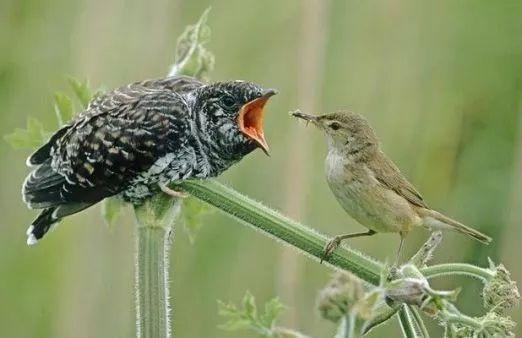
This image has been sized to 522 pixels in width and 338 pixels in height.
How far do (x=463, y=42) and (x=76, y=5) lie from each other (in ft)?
8.17

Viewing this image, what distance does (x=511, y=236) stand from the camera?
19.3ft

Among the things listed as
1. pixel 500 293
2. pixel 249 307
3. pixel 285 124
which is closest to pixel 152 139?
pixel 249 307

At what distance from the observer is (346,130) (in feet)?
13.3

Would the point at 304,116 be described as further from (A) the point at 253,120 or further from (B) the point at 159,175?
(B) the point at 159,175

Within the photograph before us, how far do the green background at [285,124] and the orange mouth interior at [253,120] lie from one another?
169 centimetres

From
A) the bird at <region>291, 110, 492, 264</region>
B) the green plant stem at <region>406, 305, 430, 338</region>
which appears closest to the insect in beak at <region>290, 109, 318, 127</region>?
the bird at <region>291, 110, 492, 264</region>

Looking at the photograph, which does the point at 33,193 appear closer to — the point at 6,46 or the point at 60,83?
the point at 6,46

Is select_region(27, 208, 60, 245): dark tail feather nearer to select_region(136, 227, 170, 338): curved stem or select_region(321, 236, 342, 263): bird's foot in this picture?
select_region(136, 227, 170, 338): curved stem

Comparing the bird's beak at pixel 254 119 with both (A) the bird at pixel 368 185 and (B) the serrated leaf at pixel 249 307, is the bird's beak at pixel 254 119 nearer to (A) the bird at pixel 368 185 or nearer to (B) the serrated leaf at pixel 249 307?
(A) the bird at pixel 368 185

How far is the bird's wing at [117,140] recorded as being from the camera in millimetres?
3996

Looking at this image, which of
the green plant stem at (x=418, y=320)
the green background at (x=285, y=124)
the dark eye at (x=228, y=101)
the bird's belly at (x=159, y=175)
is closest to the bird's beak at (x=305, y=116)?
the dark eye at (x=228, y=101)

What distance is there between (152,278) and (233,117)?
731 mm

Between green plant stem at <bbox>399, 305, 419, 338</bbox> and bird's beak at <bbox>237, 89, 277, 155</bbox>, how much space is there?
0.93 metres

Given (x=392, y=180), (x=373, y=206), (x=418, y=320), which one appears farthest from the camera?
(x=392, y=180)
